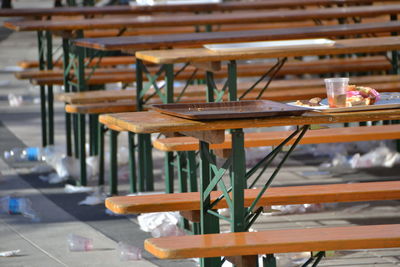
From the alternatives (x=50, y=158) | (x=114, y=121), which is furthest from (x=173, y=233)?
(x=50, y=158)

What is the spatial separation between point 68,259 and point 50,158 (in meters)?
3.24

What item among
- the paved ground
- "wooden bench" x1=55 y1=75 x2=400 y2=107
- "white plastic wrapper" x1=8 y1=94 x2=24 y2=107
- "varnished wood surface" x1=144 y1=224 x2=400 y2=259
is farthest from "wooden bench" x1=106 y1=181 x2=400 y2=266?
"white plastic wrapper" x1=8 y1=94 x2=24 y2=107

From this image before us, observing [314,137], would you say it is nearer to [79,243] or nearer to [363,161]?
[79,243]

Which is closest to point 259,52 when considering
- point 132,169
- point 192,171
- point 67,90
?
point 192,171

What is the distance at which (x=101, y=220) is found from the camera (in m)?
7.40

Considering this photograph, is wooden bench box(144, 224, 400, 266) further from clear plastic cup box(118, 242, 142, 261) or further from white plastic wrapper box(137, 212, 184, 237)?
white plastic wrapper box(137, 212, 184, 237)

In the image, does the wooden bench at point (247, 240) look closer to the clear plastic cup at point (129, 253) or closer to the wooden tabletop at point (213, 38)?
the clear plastic cup at point (129, 253)

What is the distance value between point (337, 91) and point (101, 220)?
2926 mm

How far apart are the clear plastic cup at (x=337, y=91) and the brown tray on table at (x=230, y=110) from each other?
0.22 metres

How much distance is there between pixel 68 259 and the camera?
637 centimetres

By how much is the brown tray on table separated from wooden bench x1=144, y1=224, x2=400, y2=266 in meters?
0.54

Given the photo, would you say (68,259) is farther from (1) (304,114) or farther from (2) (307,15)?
(2) (307,15)

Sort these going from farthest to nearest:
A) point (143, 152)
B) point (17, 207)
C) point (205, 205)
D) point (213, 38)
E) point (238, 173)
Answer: point (213, 38), point (143, 152), point (17, 207), point (205, 205), point (238, 173)

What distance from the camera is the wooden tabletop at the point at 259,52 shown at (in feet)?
22.9
